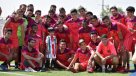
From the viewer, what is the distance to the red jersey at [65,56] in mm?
10320

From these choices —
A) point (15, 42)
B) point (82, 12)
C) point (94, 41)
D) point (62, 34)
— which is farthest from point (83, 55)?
point (15, 42)

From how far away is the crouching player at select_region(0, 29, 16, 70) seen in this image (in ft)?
32.2

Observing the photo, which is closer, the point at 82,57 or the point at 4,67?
the point at 4,67

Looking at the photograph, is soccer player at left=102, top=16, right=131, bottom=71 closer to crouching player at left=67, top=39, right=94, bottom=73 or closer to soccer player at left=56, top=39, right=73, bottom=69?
crouching player at left=67, top=39, right=94, bottom=73

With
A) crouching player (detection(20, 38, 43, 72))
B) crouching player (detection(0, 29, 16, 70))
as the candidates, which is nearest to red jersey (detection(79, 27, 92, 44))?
crouching player (detection(20, 38, 43, 72))

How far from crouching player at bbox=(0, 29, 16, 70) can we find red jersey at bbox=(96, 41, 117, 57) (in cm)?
261

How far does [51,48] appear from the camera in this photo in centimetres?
→ 1033

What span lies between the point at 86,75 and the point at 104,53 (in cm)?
137

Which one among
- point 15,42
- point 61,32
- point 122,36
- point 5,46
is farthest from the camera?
point 61,32

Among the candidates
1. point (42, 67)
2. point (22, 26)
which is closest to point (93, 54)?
point (42, 67)

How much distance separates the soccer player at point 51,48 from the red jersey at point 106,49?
1.54 m

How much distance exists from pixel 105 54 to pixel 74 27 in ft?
5.30

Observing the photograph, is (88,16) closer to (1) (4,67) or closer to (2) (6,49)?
(2) (6,49)

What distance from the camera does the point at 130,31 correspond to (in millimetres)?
9797
